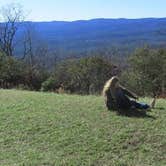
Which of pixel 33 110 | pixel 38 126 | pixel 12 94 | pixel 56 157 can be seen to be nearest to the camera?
pixel 56 157

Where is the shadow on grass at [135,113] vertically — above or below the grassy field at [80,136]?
above

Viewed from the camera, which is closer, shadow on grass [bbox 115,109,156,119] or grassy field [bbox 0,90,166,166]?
grassy field [bbox 0,90,166,166]

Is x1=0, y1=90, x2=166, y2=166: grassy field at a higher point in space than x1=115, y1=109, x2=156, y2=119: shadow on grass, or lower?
lower

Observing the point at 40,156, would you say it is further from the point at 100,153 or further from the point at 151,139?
the point at 151,139

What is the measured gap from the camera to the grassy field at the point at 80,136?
904cm

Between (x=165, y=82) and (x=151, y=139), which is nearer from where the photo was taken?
(x=151, y=139)

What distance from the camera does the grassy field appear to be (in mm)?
9039

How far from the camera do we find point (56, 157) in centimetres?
920

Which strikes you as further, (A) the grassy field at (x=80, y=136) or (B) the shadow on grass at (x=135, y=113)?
(B) the shadow on grass at (x=135, y=113)

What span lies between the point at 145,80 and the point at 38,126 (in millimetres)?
29160

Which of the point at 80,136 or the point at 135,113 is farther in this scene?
the point at 135,113

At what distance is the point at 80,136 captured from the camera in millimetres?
10172

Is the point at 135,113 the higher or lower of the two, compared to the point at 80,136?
higher

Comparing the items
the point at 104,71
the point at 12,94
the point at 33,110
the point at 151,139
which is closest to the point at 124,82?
the point at 104,71
